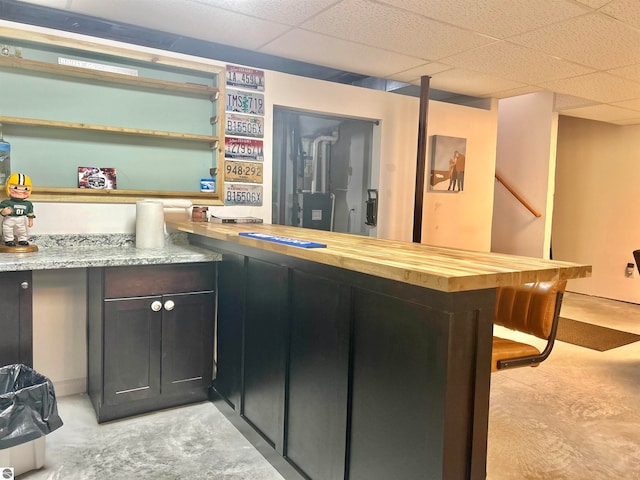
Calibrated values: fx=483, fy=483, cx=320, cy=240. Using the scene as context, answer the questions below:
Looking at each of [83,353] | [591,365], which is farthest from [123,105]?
[591,365]

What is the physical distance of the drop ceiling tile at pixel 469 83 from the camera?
13.2ft

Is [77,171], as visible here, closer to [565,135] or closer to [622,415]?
[622,415]

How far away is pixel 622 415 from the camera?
2.78 meters

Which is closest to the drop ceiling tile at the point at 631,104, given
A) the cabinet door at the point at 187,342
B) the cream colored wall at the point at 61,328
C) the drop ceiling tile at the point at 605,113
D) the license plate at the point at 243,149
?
the drop ceiling tile at the point at 605,113

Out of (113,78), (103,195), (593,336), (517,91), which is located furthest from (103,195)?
(593,336)

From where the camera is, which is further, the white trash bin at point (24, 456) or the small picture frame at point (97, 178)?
the small picture frame at point (97, 178)

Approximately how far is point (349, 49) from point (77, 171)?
200 centimetres

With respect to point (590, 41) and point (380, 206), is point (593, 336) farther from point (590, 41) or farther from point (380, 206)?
point (590, 41)

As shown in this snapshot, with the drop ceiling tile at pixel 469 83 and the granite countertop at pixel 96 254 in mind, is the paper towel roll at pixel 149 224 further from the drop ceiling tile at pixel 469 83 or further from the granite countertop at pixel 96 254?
the drop ceiling tile at pixel 469 83

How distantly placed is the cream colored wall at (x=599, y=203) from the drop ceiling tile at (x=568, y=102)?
1111mm

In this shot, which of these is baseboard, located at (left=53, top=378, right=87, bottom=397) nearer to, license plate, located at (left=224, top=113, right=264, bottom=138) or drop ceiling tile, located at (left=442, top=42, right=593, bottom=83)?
license plate, located at (left=224, top=113, right=264, bottom=138)

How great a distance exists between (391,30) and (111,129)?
183 cm

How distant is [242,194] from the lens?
11.5ft

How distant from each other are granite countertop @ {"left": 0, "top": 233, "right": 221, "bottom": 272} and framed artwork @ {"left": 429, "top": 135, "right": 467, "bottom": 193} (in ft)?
8.22
